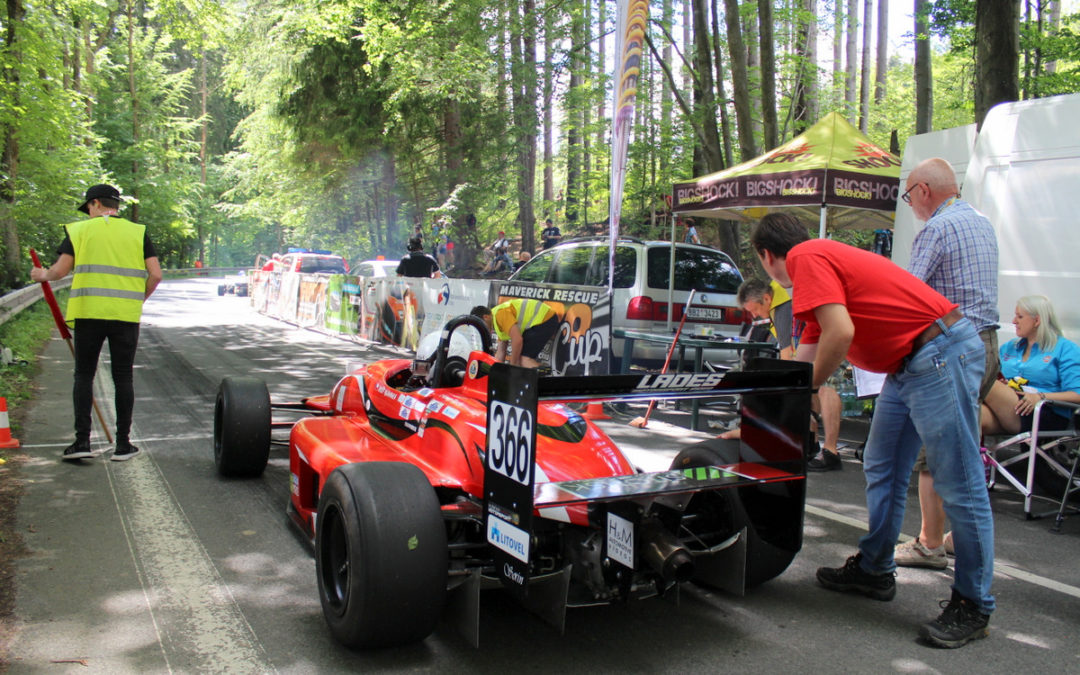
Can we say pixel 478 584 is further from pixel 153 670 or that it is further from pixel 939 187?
pixel 939 187

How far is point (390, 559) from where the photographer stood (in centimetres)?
284

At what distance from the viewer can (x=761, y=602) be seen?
3.71 metres

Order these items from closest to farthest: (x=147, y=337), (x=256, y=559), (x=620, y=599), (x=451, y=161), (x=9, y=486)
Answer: (x=620, y=599) < (x=256, y=559) < (x=9, y=486) < (x=147, y=337) < (x=451, y=161)

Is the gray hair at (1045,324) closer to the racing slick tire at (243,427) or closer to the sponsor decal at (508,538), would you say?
the sponsor decal at (508,538)

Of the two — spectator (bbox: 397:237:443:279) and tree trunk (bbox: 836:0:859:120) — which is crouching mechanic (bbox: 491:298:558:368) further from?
tree trunk (bbox: 836:0:859:120)

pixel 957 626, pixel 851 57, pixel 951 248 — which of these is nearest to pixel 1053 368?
pixel 951 248

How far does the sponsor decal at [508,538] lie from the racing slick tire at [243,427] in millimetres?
2916

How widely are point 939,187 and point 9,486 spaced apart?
5.74 meters

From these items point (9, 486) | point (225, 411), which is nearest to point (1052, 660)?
point (225, 411)

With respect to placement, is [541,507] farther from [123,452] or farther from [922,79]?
[922,79]

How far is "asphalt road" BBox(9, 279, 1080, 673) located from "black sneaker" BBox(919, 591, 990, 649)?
0.15 feet

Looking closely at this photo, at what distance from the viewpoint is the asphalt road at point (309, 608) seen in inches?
122

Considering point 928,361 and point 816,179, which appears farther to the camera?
point 816,179

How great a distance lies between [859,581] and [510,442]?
2.05 m
